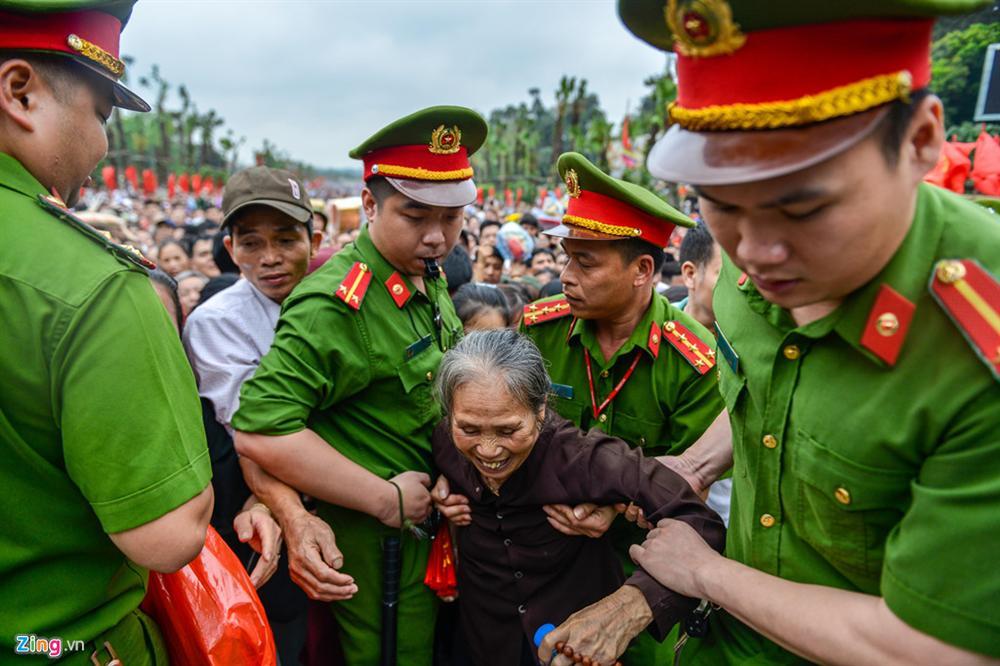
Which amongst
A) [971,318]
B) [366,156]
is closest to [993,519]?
[971,318]

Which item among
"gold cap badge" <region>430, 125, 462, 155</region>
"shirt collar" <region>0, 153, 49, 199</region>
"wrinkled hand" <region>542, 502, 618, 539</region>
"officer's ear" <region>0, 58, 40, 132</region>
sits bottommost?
"wrinkled hand" <region>542, 502, 618, 539</region>

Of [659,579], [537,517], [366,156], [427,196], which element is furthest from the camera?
[366,156]

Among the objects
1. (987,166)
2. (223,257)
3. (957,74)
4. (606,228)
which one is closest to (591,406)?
(606,228)

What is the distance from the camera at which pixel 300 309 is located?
2311 millimetres

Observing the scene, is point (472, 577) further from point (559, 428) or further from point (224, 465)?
point (224, 465)

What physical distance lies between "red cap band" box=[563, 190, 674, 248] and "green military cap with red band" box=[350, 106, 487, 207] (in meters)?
0.48

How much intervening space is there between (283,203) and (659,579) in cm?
230

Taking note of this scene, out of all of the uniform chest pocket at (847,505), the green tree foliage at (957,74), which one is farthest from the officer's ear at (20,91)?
the green tree foliage at (957,74)

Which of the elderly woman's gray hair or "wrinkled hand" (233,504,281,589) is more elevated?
the elderly woman's gray hair

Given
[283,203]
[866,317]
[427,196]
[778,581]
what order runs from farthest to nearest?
[283,203], [427,196], [778,581], [866,317]

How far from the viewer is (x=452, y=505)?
2.38 m

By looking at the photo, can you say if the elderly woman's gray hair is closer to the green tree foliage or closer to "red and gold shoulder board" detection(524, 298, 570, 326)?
"red and gold shoulder board" detection(524, 298, 570, 326)

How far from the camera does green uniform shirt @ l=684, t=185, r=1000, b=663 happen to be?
1.07 metres

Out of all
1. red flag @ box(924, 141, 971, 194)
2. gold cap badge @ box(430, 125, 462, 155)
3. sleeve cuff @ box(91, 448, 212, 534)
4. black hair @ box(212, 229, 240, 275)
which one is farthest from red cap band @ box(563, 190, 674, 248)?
red flag @ box(924, 141, 971, 194)
